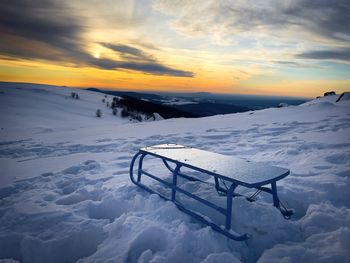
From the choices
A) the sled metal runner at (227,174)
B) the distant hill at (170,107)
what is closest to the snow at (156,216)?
the sled metal runner at (227,174)

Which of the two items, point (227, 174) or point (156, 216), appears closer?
point (227, 174)

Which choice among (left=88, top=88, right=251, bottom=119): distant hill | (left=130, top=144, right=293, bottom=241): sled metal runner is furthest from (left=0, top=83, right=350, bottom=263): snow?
(left=88, top=88, right=251, bottom=119): distant hill

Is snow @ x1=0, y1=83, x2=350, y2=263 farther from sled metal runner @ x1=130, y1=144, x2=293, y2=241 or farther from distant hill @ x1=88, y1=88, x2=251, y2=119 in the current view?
distant hill @ x1=88, y1=88, x2=251, y2=119

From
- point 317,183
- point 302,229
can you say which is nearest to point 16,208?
point 302,229

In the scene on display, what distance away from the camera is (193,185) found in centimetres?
446

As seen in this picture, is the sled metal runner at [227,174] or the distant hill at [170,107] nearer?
the sled metal runner at [227,174]

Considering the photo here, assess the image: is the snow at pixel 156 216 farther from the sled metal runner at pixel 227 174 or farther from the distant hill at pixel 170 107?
the distant hill at pixel 170 107

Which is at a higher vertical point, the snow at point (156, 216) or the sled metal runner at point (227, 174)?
the sled metal runner at point (227, 174)

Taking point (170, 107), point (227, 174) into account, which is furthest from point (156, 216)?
point (170, 107)

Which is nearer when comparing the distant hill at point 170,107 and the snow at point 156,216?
the snow at point 156,216

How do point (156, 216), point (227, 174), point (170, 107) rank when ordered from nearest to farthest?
point (227, 174), point (156, 216), point (170, 107)

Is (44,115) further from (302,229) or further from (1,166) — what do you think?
(302,229)

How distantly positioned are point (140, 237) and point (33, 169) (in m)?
4.38

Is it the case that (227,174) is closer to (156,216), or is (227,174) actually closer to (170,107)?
(156,216)
